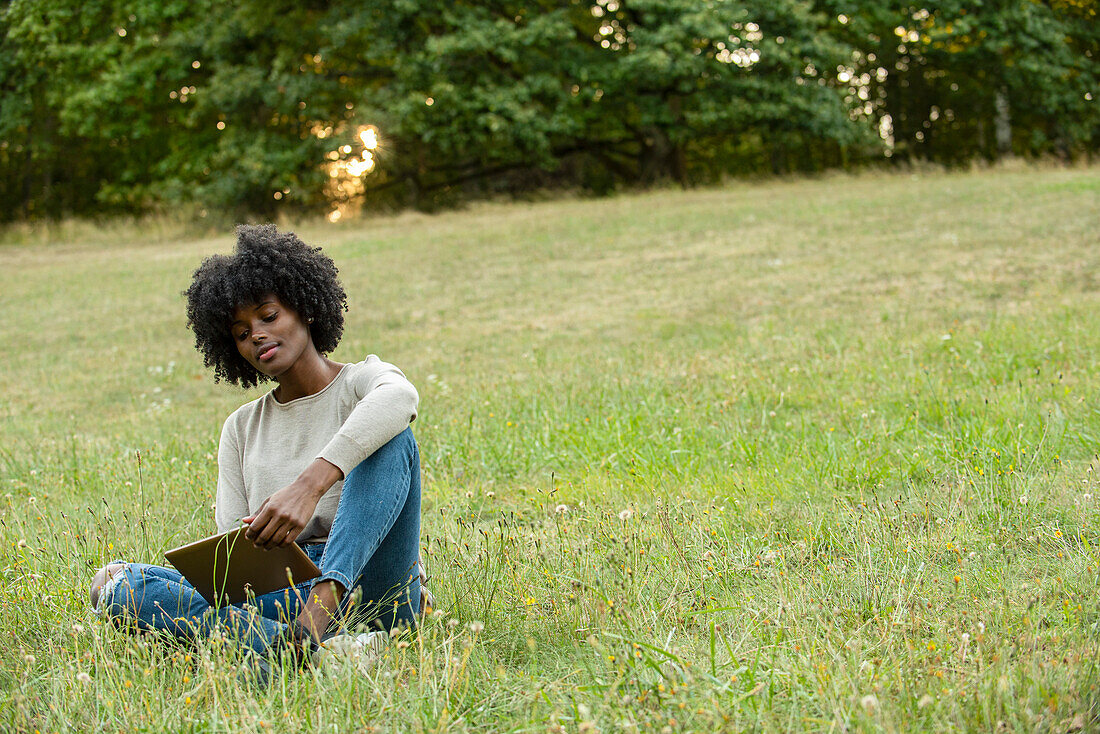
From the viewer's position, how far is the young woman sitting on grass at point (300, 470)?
9.39ft

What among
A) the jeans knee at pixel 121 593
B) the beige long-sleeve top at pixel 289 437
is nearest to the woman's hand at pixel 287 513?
the beige long-sleeve top at pixel 289 437

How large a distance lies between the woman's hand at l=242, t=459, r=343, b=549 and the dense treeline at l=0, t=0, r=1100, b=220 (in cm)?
2033

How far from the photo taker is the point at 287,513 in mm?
2820

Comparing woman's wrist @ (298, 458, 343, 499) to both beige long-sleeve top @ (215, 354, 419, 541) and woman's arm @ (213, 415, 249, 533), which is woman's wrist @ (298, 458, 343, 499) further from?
woman's arm @ (213, 415, 249, 533)

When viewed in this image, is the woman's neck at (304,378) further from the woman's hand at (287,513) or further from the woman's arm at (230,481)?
the woman's hand at (287,513)

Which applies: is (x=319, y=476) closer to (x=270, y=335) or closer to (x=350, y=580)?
(x=350, y=580)

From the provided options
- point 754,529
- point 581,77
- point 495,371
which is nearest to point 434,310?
point 495,371

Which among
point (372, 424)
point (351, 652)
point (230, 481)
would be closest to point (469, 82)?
point (230, 481)

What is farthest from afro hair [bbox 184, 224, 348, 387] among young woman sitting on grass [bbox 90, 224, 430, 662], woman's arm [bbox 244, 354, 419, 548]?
woman's arm [bbox 244, 354, 419, 548]

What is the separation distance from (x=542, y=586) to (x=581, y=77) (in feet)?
71.8

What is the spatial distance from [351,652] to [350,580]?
22 centimetres

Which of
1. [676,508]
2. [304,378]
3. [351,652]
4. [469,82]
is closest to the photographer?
[351,652]

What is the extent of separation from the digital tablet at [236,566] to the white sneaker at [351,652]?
21 centimetres

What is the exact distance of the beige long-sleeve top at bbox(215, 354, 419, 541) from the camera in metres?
3.28
